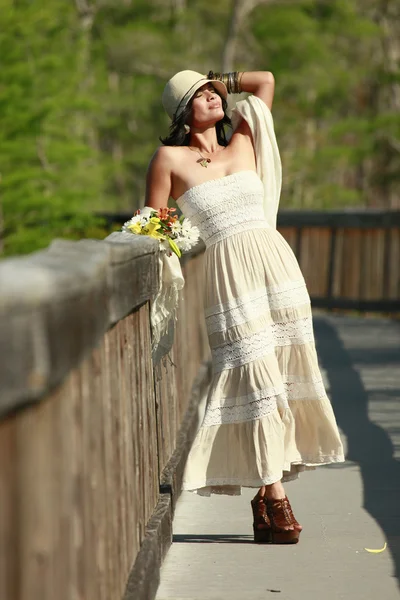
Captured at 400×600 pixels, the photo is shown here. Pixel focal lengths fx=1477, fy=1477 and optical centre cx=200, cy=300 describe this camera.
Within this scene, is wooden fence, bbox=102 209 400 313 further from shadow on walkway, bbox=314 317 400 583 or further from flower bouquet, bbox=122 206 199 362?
flower bouquet, bbox=122 206 199 362

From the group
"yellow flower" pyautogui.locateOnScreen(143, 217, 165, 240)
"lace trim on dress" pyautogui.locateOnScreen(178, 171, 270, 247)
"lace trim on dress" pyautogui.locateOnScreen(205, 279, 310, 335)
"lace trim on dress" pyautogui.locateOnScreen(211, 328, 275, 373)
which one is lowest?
"lace trim on dress" pyautogui.locateOnScreen(211, 328, 275, 373)

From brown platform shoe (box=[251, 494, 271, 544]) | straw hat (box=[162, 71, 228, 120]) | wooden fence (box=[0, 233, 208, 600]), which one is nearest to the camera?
wooden fence (box=[0, 233, 208, 600])

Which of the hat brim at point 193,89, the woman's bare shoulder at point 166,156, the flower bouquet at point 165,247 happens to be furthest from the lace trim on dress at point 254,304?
the hat brim at point 193,89

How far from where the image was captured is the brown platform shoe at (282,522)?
19.2ft

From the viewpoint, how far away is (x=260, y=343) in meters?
5.87

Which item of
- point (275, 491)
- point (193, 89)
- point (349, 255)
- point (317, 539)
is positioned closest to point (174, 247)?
point (193, 89)

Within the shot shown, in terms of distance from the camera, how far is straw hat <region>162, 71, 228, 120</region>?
6.04m

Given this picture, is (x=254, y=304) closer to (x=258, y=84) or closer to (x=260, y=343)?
(x=260, y=343)

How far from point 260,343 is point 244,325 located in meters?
0.10

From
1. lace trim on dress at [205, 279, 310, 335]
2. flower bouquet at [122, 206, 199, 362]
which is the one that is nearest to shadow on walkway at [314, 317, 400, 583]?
lace trim on dress at [205, 279, 310, 335]

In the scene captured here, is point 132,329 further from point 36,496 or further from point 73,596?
point 36,496

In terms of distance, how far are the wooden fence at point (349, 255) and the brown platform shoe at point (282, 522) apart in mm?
15929

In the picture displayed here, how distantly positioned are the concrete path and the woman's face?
5.68 ft

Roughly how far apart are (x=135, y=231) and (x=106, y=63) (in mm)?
50575
